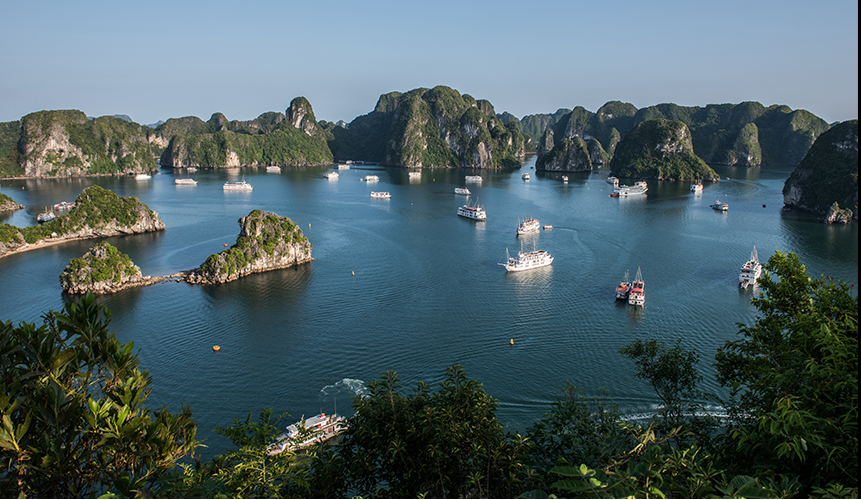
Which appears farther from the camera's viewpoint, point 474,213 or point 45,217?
point 474,213

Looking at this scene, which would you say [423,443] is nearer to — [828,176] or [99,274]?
[99,274]

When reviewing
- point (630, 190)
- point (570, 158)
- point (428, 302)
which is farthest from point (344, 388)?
point (570, 158)

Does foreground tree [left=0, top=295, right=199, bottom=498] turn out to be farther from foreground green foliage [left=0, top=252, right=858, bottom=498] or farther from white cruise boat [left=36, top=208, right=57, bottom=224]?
white cruise boat [left=36, top=208, right=57, bottom=224]

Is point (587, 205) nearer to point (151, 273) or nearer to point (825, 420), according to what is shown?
point (151, 273)

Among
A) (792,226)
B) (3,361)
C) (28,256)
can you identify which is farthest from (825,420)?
(792,226)

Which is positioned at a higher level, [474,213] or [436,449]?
[474,213]

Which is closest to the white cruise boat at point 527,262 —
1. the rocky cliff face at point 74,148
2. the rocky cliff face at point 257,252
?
the rocky cliff face at point 257,252

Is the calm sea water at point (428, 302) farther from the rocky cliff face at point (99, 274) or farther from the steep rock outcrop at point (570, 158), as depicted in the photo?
the steep rock outcrop at point (570, 158)
